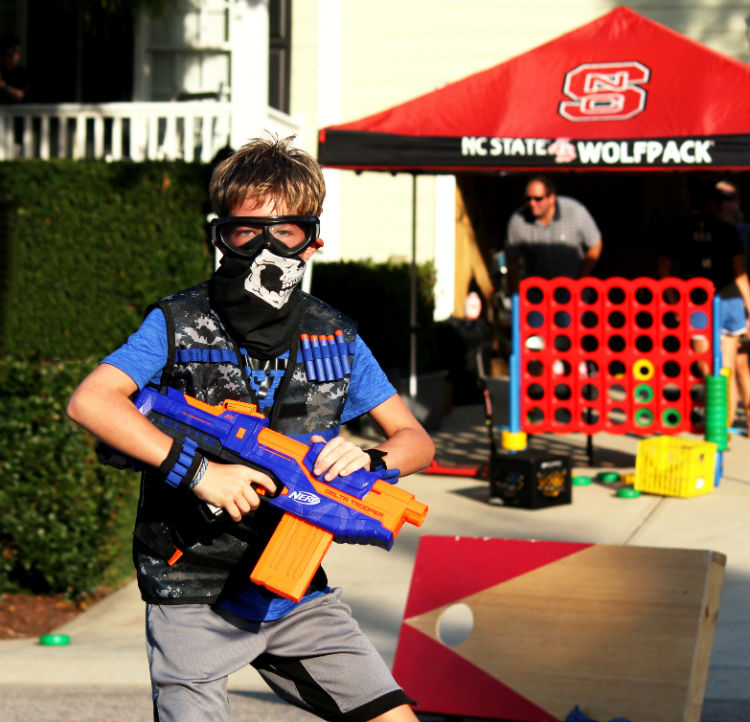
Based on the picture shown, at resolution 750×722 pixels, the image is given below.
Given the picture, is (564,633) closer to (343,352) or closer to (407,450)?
(407,450)

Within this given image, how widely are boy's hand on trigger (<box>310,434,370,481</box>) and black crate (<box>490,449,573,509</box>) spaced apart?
499 cm

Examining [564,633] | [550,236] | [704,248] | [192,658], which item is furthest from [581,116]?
[192,658]

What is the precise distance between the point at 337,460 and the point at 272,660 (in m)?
0.61

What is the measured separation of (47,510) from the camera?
608 centimetres

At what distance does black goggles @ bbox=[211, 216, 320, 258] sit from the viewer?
2775 mm

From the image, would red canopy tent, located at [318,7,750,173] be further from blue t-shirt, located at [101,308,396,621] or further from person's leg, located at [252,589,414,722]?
person's leg, located at [252,589,414,722]

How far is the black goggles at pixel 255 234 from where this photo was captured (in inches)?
109

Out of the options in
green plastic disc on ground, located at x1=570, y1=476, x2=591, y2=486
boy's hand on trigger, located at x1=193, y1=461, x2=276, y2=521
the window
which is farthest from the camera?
the window

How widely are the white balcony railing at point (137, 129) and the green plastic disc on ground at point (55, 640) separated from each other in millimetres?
4999

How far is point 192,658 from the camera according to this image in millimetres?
2746

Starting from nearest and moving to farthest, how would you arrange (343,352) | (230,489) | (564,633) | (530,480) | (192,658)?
1. (230,489)
2. (192,658)
3. (343,352)
4. (564,633)
5. (530,480)

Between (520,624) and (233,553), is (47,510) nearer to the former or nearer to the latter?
(520,624)

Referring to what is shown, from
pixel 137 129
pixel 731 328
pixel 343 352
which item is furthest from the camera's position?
pixel 137 129

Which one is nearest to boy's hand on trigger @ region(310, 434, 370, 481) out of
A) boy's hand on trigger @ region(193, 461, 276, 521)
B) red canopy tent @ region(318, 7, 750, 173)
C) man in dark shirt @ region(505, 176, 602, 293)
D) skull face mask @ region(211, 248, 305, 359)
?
boy's hand on trigger @ region(193, 461, 276, 521)
